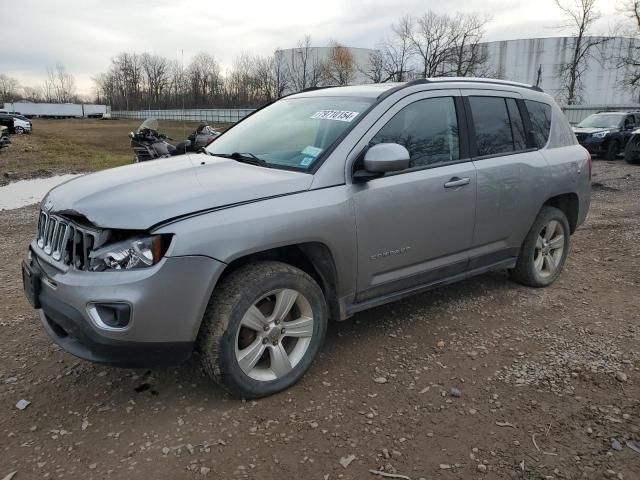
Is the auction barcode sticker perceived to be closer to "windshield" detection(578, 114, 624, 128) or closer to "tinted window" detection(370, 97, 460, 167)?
"tinted window" detection(370, 97, 460, 167)

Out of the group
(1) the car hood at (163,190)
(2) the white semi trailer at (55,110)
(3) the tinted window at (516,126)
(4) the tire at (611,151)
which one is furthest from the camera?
(2) the white semi trailer at (55,110)

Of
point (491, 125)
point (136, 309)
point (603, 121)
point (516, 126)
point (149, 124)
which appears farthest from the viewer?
point (603, 121)

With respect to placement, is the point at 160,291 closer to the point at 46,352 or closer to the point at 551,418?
the point at 46,352

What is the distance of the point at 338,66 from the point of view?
67.6 meters

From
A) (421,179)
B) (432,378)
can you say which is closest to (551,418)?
(432,378)

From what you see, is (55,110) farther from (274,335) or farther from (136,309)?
(136,309)

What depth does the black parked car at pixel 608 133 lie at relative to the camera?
17156mm

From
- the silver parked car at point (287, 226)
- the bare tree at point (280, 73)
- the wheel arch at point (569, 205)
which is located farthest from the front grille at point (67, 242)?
the bare tree at point (280, 73)

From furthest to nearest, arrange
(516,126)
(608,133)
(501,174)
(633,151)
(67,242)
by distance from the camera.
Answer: (608,133) → (633,151) → (516,126) → (501,174) → (67,242)

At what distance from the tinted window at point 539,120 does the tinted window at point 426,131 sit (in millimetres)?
1075

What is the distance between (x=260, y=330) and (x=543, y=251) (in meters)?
3.09

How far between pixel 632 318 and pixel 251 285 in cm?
329

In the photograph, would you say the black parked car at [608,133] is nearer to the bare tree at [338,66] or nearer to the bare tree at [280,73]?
the bare tree at [338,66]

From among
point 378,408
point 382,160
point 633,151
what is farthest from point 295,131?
point 633,151
